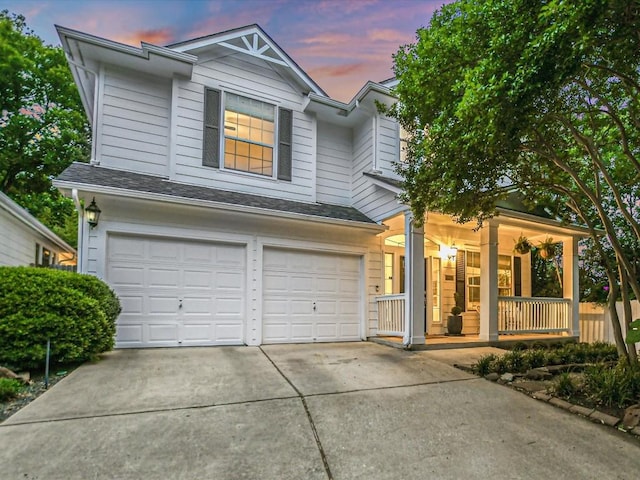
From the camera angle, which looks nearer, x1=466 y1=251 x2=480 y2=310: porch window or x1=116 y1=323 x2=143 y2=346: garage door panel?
x1=116 y1=323 x2=143 y2=346: garage door panel

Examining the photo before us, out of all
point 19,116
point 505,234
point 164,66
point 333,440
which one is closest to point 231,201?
point 164,66

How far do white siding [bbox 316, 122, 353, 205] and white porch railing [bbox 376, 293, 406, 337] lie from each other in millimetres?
2755

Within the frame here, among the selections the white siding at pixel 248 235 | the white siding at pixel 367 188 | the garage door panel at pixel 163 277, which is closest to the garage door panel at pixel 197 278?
the garage door panel at pixel 163 277

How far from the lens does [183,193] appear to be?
6590 millimetres

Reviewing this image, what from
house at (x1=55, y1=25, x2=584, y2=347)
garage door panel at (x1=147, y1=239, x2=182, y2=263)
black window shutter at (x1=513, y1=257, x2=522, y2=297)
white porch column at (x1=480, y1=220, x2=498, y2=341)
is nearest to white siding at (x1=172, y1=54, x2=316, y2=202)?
house at (x1=55, y1=25, x2=584, y2=347)

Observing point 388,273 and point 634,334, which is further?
point 388,273

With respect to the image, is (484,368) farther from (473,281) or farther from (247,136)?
(247,136)

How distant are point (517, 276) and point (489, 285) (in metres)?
3.47

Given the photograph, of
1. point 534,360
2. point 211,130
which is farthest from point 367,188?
point 534,360

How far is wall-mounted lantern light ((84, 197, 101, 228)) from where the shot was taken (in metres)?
5.84

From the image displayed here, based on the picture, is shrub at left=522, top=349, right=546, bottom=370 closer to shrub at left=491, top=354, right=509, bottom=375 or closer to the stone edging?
shrub at left=491, top=354, right=509, bottom=375

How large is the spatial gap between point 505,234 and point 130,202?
9152 millimetres

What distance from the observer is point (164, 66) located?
7.11 m

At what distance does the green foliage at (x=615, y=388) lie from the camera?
12.3 feet
